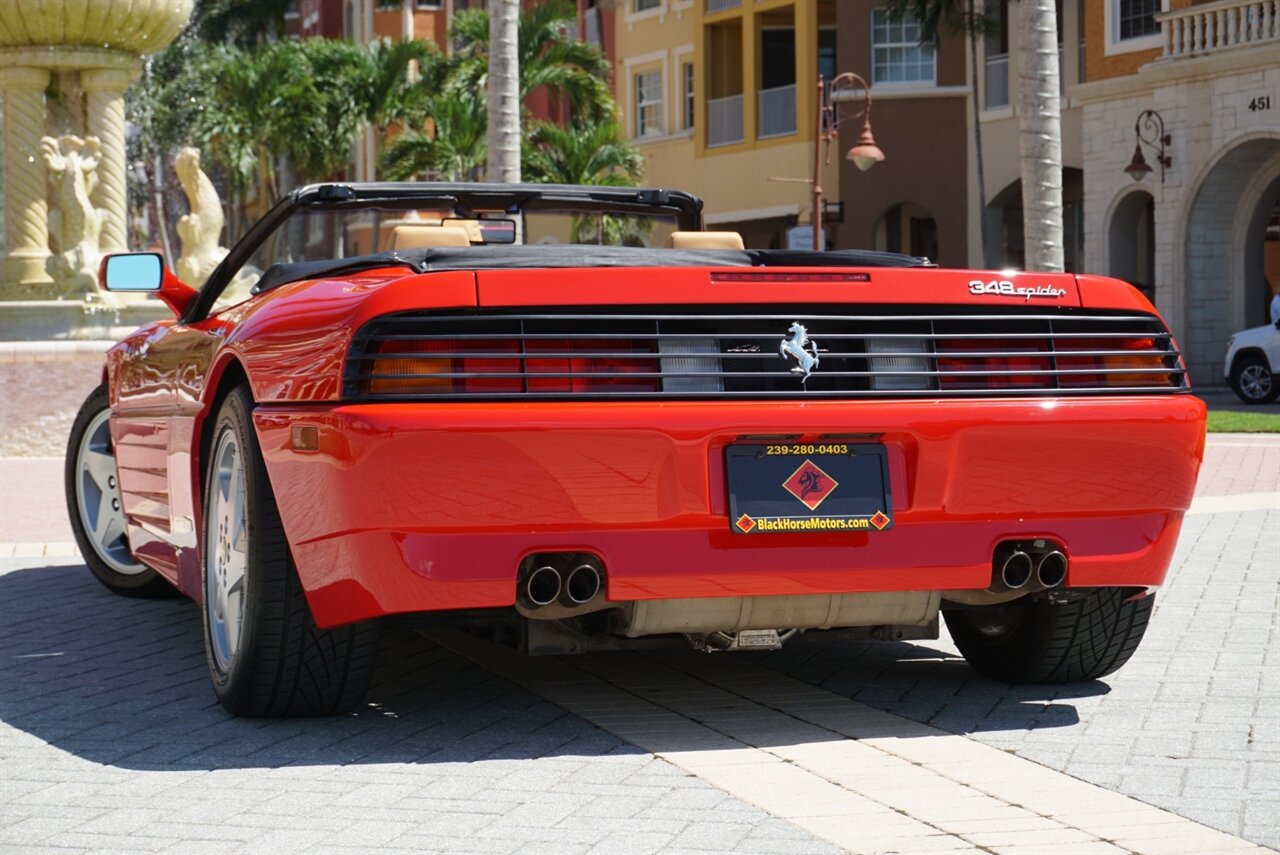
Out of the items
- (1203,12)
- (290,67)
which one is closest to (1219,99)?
(1203,12)

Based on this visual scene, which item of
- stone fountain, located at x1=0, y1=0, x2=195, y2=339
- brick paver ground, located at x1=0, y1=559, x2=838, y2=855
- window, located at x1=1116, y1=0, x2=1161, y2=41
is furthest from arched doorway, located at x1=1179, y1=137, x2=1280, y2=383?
brick paver ground, located at x1=0, y1=559, x2=838, y2=855

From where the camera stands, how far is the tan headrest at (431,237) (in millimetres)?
6035

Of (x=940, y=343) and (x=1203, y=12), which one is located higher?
(x=1203, y=12)

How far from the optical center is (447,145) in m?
39.3

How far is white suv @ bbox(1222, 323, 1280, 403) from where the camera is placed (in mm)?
27141

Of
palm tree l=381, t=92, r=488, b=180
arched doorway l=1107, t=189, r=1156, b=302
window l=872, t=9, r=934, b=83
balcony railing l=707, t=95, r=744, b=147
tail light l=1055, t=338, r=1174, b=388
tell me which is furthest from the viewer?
balcony railing l=707, t=95, r=744, b=147

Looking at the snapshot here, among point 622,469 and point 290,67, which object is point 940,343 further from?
point 290,67

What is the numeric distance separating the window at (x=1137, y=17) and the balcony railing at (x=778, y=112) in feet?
32.7

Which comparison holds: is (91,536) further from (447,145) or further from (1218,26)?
(447,145)

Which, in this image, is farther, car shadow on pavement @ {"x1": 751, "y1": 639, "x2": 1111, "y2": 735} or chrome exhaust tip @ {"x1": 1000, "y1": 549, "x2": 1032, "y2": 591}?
car shadow on pavement @ {"x1": 751, "y1": 639, "x2": 1111, "y2": 735}

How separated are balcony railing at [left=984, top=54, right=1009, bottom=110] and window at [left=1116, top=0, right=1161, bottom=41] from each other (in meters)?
4.92

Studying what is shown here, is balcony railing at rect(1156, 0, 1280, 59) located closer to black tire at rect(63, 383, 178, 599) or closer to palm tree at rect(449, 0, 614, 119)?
palm tree at rect(449, 0, 614, 119)

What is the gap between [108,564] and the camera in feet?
26.8

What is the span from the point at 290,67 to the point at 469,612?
4633 centimetres
